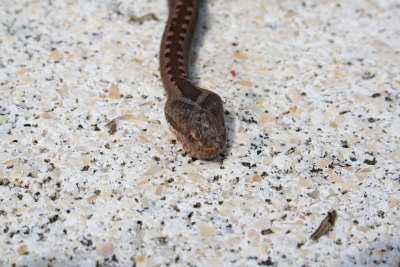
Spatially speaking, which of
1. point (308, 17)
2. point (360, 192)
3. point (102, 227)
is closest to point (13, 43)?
point (102, 227)

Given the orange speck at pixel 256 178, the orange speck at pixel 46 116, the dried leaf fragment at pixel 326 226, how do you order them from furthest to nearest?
the orange speck at pixel 46 116, the orange speck at pixel 256 178, the dried leaf fragment at pixel 326 226

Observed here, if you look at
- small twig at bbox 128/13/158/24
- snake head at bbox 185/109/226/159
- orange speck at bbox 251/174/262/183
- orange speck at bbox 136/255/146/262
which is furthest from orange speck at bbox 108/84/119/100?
orange speck at bbox 136/255/146/262

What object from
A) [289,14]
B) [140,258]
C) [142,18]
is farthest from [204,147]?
[289,14]

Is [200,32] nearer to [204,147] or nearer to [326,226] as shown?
[204,147]

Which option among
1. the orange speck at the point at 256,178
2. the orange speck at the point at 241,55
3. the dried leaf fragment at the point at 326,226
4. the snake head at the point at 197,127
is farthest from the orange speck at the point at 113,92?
the dried leaf fragment at the point at 326,226

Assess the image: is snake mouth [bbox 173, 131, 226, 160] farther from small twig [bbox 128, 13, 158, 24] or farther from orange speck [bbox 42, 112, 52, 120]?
small twig [bbox 128, 13, 158, 24]

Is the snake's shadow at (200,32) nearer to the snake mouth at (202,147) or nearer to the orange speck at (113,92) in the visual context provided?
the snake mouth at (202,147)
